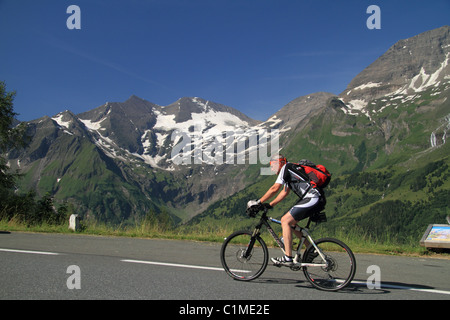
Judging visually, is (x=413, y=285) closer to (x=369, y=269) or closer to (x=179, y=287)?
(x=369, y=269)

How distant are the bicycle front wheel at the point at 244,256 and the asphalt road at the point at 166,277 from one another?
10.8 inches

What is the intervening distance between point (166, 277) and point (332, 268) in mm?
3372

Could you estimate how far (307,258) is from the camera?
735 cm

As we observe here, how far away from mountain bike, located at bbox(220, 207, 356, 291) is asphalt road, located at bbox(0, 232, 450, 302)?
0.26 meters

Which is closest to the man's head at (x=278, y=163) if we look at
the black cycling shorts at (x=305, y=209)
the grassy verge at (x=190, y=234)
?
the black cycling shorts at (x=305, y=209)

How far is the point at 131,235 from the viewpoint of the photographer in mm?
14930

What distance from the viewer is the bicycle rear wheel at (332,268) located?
277 inches

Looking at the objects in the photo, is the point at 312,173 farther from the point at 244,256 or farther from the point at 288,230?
the point at 244,256

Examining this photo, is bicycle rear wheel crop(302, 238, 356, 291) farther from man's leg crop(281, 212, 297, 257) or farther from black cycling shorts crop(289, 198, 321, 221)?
black cycling shorts crop(289, 198, 321, 221)

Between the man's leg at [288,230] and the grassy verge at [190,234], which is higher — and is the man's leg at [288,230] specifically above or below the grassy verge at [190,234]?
above

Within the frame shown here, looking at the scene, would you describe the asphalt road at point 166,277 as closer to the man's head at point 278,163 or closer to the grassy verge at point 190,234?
the grassy verge at point 190,234

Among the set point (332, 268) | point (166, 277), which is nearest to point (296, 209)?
point (332, 268)
